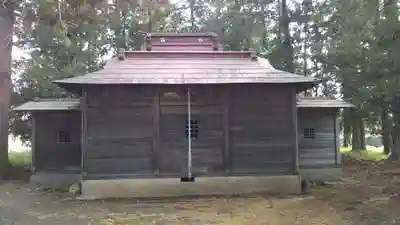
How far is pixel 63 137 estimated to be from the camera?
15.1m

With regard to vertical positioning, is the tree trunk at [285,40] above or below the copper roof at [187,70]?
above

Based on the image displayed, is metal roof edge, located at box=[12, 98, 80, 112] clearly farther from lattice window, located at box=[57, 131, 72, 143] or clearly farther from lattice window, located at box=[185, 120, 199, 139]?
lattice window, located at box=[185, 120, 199, 139]

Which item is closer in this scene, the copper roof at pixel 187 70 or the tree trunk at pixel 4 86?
the copper roof at pixel 187 70

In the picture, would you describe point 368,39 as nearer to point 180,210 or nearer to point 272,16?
point 180,210

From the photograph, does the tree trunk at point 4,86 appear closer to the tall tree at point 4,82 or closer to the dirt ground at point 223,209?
the tall tree at point 4,82

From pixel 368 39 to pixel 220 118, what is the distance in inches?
237

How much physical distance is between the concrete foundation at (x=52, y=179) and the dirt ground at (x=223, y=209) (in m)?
1.35

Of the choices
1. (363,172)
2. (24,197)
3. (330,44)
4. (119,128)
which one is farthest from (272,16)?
(24,197)

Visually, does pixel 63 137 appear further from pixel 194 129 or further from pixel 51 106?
pixel 194 129

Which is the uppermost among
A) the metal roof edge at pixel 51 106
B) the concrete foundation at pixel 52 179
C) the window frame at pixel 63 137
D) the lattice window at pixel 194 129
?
the metal roof edge at pixel 51 106

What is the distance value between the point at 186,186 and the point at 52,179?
5420 millimetres

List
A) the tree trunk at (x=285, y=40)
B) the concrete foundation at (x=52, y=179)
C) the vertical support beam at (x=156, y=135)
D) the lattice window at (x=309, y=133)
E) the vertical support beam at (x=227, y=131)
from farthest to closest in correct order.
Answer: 1. the tree trunk at (x=285, y=40)
2. the lattice window at (x=309, y=133)
3. the concrete foundation at (x=52, y=179)
4. the vertical support beam at (x=227, y=131)
5. the vertical support beam at (x=156, y=135)

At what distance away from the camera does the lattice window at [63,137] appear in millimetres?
15055

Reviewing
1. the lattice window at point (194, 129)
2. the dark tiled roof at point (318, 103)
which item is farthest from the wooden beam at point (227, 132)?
the dark tiled roof at point (318, 103)
